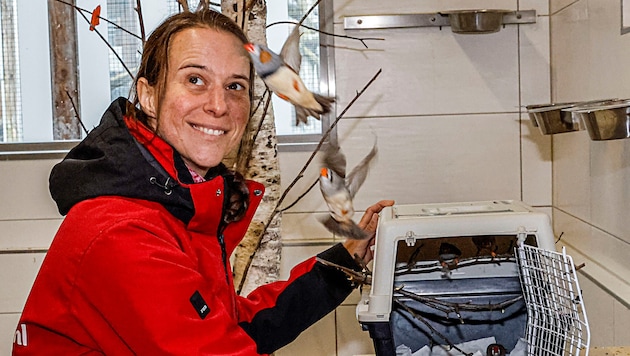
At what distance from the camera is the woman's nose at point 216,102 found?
141 cm

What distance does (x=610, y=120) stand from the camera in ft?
4.96

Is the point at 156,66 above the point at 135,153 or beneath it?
above

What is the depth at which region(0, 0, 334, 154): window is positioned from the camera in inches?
111

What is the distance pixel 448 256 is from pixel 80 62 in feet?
5.84

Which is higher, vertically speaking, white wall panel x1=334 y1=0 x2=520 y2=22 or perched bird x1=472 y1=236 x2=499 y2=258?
white wall panel x1=334 y1=0 x2=520 y2=22

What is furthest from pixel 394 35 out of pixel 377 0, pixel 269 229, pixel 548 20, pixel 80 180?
pixel 80 180

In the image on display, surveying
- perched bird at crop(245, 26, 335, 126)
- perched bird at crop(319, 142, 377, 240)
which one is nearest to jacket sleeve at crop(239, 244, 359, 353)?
perched bird at crop(319, 142, 377, 240)

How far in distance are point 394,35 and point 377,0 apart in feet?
0.42

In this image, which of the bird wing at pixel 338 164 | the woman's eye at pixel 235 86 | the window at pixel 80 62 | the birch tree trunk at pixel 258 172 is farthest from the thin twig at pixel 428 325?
the window at pixel 80 62

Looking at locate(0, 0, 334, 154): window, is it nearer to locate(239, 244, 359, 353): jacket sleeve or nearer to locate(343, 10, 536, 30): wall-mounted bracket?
locate(343, 10, 536, 30): wall-mounted bracket

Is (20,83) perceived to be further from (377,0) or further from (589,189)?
(589,189)

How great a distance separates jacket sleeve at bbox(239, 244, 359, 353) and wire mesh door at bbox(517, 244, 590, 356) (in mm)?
430

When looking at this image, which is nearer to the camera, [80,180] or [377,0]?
[80,180]

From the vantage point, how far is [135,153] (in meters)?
1.34
